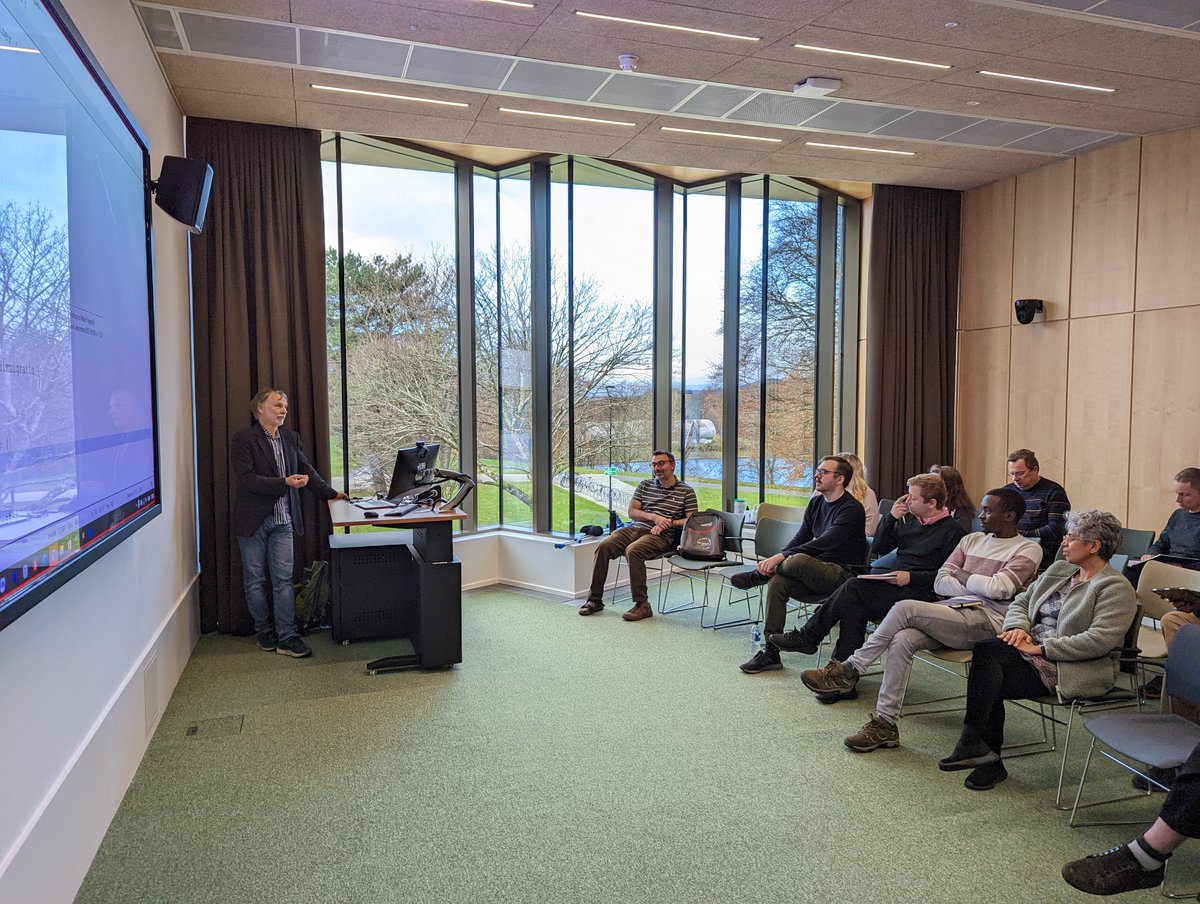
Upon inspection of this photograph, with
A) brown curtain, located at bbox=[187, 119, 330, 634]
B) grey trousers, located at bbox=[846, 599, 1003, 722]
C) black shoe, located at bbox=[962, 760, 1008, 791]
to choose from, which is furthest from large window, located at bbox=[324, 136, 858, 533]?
black shoe, located at bbox=[962, 760, 1008, 791]

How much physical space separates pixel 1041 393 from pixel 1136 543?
2.06 meters

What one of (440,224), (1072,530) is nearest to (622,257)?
(440,224)

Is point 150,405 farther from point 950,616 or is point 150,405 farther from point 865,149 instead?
point 865,149

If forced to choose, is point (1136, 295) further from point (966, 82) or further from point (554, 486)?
point (554, 486)

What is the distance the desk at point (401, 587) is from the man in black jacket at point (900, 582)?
197 cm

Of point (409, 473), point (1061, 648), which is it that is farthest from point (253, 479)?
point (1061, 648)

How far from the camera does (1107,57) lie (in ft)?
14.9

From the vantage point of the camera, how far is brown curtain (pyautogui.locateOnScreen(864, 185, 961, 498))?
303 inches

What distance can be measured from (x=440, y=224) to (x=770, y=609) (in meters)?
4.00

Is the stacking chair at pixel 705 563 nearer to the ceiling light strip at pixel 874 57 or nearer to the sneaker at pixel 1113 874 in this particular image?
the ceiling light strip at pixel 874 57

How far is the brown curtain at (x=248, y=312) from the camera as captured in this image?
541cm

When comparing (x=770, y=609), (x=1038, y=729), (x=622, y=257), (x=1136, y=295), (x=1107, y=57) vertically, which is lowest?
(x=1038, y=729)

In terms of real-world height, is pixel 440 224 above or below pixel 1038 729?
above

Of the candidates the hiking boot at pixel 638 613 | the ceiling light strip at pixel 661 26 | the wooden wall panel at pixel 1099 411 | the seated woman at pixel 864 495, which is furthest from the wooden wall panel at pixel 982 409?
the ceiling light strip at pixel 661 26
